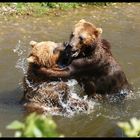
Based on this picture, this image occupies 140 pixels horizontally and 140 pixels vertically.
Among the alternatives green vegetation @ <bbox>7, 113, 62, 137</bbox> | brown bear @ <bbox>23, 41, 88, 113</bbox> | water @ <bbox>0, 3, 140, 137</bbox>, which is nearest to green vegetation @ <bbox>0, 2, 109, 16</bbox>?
water @ <bbox>0, 3, 140, 137</bbox>

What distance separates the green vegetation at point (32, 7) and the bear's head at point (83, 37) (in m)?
5.42

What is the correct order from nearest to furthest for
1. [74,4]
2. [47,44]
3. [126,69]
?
[47,44], [126,69], [74,4]

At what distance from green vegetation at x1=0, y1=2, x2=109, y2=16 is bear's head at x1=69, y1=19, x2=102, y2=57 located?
5423 millimetres

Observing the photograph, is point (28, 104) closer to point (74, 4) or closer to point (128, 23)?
point (128, 23)

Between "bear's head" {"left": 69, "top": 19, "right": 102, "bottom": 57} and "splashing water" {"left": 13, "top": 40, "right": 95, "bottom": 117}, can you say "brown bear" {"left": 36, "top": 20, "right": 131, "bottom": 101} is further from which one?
"splashing water" {"left": 13, "top": 40, "right": 95, "bottom": 117}

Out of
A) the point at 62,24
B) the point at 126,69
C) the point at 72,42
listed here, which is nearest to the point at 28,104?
the point at 72,42

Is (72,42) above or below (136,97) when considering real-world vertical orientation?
above

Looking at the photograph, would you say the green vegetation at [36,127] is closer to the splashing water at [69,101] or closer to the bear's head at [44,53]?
the bear's head at [44,53]

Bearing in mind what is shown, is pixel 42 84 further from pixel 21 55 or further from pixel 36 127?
pixel 36 127

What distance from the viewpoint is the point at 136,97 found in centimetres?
739

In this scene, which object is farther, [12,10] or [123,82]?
[12,10]

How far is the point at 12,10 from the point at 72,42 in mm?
5714

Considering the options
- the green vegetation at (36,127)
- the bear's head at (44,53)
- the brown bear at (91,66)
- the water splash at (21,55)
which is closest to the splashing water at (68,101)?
the brown bear at (91,66)

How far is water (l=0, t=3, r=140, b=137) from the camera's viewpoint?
20.9 ft
